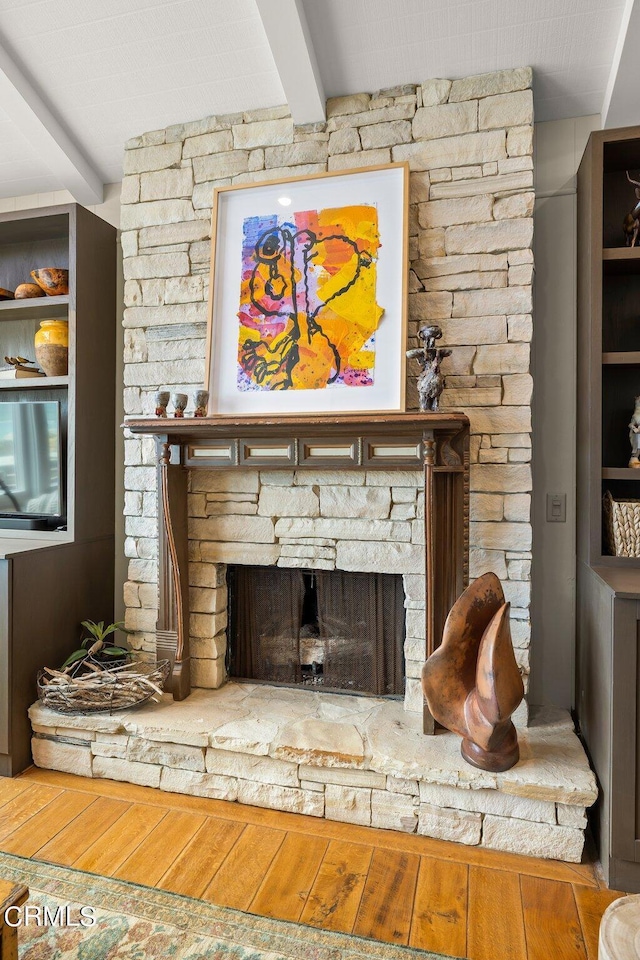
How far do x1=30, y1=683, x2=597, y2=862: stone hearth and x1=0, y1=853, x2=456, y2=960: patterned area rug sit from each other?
1.66 feet

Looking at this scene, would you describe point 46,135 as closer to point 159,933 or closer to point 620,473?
point 620,473

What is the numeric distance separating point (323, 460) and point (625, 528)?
1130 mm

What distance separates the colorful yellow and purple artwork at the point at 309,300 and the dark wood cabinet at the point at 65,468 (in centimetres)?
82

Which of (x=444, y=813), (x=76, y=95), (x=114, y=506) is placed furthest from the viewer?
(x=114, y=506)

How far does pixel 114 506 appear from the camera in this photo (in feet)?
9.74

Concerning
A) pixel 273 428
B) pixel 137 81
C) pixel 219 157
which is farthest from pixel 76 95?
pixel 273 428

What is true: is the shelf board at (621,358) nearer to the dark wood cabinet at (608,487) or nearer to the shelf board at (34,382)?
the dark wood cabinet at (608,487)

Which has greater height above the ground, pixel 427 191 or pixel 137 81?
pixel 137 81

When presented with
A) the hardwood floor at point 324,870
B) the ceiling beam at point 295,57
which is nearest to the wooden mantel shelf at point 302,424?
the ceiling beam at point 295,57

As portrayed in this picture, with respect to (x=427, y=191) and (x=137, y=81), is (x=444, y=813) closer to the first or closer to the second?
(x=427, y=191)

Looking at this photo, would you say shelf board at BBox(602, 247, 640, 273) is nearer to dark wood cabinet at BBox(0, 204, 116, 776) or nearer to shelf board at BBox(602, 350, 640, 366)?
shelf board at BBox(602, 350, 640, 366)

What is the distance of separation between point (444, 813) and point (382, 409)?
1.44 metres

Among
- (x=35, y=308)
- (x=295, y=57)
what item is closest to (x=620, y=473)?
(x=295, y=57)

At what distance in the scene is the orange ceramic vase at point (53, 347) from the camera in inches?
111
